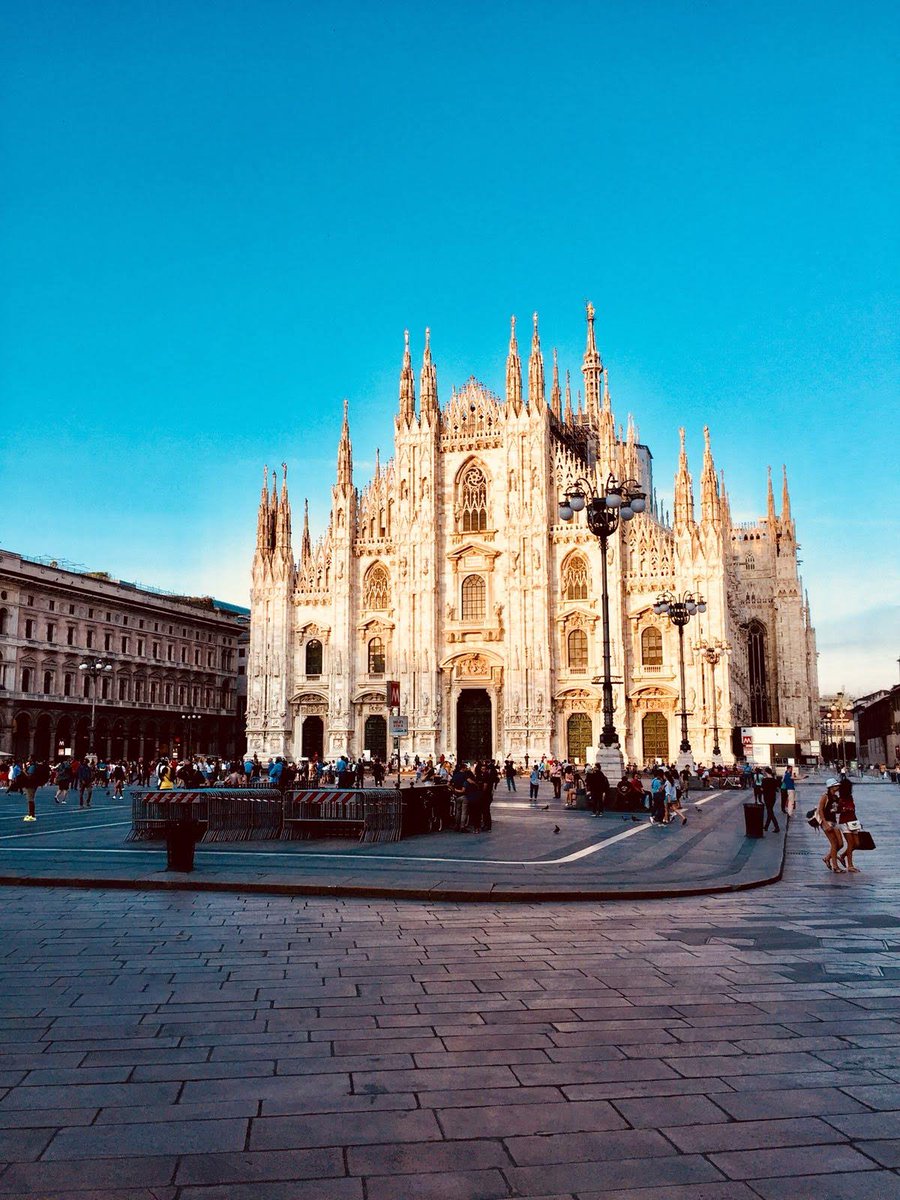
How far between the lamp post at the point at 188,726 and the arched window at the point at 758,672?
4387 cm

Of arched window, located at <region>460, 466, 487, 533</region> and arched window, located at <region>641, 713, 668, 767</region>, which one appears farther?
arched window, located at <region>460, 466, 487, 533</region>

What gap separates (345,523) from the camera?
53781 millimetres

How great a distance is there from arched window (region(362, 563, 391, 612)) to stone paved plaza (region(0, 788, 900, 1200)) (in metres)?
44.5

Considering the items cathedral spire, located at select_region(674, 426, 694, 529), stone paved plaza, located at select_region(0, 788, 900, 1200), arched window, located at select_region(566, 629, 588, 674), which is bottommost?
stone paved plaza, located at select_region(0, 788, 900, 1200)

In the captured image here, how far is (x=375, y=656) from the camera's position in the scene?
176 feet

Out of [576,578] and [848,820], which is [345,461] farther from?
[848,820]

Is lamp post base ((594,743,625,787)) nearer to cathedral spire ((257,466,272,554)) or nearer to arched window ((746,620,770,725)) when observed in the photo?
cathedral spire ((257,466,272,554))

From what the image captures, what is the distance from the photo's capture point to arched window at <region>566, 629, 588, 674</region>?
163 ft

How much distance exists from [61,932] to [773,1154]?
7001 mm

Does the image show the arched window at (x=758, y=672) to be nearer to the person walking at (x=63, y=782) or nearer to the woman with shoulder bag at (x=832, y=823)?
the person walking at (x=63, y=782)

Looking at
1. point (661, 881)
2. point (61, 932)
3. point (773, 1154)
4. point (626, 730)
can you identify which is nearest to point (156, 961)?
point (61, 932)

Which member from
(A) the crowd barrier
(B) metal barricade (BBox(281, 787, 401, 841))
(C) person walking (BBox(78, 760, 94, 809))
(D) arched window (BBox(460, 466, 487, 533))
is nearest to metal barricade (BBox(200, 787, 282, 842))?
(A) the crowd barrier

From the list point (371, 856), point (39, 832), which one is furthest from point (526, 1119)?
point (39, 832)

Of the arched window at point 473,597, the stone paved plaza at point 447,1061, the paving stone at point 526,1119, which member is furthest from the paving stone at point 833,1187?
the arched window at point 473,597
